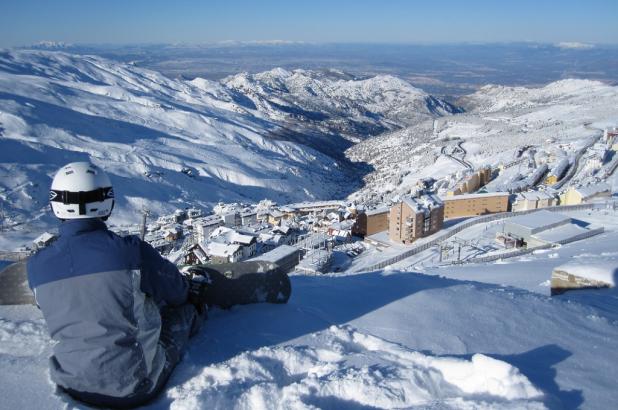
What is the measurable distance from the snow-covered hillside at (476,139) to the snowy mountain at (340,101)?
20.6 meters

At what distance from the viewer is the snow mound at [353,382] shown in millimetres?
2768

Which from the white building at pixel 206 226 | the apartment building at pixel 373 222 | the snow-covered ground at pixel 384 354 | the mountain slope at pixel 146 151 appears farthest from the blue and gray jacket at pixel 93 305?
the mountain slope at pixel 146 151

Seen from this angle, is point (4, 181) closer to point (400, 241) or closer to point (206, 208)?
point (206, 208)

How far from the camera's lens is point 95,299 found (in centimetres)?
261

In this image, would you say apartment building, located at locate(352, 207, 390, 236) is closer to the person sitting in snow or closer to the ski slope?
the ski slope

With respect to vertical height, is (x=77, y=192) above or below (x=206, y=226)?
above

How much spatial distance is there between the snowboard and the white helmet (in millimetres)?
1463

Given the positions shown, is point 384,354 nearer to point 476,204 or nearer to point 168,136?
point 476,204

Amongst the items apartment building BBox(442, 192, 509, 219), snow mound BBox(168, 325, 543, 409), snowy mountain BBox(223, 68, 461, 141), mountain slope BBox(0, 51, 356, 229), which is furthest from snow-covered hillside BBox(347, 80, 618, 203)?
snow mound BBox(168, 325, 543, 409)

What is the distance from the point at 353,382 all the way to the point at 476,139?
271 feet

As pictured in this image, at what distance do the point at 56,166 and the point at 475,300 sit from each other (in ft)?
184

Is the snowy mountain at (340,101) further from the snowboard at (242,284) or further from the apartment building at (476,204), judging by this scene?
the snowboard at (242,284)

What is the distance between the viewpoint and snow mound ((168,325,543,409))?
2768 millimetres

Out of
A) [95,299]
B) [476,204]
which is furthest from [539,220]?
[95,299]
